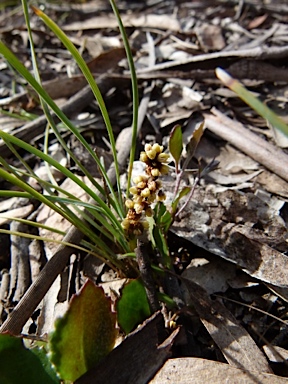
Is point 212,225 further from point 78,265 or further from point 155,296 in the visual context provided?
point 78,265

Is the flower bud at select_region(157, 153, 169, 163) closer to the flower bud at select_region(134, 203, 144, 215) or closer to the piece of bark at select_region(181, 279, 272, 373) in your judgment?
the flower bud at select_region(134, 203, 144, 215)

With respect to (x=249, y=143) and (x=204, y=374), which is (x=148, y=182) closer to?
(x=204, y=374)

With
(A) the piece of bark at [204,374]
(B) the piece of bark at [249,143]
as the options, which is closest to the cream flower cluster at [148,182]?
(A) the piece of bark at [204,374]

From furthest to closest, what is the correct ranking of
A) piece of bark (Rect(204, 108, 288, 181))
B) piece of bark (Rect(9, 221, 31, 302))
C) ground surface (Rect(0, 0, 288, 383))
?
piece of bark (Rect(204, 108, 288, 181)) < piece of bark (Rect(9, 221, 31, 302)) < ground surface (Rect(0, 0, 288, 383))

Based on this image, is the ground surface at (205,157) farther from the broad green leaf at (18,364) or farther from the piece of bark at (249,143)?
the broad green leaf at (18,364)

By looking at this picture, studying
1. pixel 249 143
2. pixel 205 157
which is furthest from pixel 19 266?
pixel 249 143

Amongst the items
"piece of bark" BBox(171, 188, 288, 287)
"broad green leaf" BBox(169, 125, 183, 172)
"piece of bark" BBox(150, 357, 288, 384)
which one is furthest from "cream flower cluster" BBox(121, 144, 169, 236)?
"piece of bark" BBox(150, 357, 288, 384)
